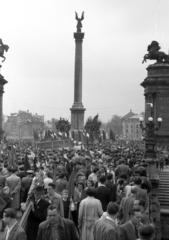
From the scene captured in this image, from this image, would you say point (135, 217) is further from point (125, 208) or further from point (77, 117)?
point (77, 117)

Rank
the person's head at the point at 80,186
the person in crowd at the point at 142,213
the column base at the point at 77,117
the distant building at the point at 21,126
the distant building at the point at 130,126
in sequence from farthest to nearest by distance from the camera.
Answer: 1. the distant building at the point at 130,126
2. the distant building at the point at 21,126
3. the column base at the point at 77,117
4. the person's head at the point at 80,186
5. the person in crowd at the point at 142,213

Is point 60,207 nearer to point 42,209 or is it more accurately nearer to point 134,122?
point 42,209

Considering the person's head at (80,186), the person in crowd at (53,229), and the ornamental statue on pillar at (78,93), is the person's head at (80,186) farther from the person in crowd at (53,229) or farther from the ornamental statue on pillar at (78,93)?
the ornamental statue on pillar at (78,93)

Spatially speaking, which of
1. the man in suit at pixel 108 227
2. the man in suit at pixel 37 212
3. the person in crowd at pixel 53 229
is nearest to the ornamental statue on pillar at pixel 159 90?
the man in suit at pixel 37 212

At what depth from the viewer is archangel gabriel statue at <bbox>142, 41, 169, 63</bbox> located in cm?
4319

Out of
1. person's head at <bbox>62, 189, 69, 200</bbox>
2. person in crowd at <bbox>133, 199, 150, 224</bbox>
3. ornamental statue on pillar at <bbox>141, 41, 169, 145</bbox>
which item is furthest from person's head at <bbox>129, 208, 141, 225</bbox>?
ornamental statue on pillar at <bbox>141, 41, 169, 145</bbox>

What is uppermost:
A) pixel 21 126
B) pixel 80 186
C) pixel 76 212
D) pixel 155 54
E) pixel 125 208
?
pixel 155 54

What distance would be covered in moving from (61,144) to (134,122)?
139 m

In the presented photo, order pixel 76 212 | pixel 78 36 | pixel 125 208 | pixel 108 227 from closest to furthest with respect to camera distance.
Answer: pixel 108 227, pixel 125 208, pixel 76 212, pixel 78 36

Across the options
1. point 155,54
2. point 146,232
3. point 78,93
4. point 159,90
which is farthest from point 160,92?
point 146,232

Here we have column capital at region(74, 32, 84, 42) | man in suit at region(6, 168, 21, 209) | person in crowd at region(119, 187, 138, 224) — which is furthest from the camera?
column capital at region(74, 32, 84, 42)

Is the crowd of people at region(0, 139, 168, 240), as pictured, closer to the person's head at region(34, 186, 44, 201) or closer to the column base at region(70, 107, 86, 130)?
the person's head at region(34, 186, 44, 201)

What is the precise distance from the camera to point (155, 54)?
43.6m

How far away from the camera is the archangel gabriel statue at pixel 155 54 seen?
142ft
